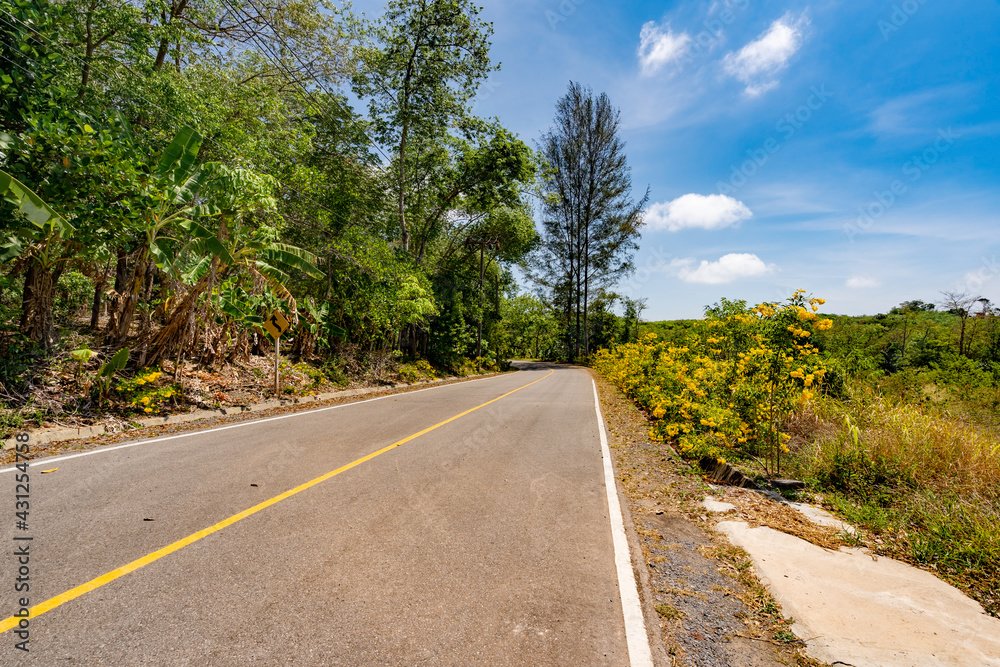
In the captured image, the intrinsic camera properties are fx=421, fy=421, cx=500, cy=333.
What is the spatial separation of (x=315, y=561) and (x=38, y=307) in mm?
8299

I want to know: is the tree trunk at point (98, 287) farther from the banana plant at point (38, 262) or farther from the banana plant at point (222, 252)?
the banana plant at point (222, 252)

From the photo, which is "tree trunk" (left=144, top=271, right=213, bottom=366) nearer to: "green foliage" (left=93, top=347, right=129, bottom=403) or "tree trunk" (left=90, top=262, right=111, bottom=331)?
"green foliage" (left=93, top=347, right=129, bottom=403)

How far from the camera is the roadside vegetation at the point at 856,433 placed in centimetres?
380

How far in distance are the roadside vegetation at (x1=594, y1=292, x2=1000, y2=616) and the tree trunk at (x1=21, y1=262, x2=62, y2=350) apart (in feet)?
36.7

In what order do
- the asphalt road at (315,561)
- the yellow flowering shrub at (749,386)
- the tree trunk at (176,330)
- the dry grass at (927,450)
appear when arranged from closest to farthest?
the asphalt road at (315,561) < the dry grass at (927,450) < the yellow flowering shrub at (749,386) < the tree trunk at (176,330)

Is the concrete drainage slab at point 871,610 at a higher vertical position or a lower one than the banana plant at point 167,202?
lower

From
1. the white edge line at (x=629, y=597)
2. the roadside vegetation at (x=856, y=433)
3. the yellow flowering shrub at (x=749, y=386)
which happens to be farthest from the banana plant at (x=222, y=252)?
the roadside vegetation at (x=856, y=433)

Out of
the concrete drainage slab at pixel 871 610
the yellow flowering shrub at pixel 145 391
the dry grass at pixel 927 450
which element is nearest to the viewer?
the concrete drainage slab at pixel 871 610

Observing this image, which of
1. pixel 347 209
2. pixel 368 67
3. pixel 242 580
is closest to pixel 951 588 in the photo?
pixel 242 580

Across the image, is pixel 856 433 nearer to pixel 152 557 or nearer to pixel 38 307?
pixel 152 557

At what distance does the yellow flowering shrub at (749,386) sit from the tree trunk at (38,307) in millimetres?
11165

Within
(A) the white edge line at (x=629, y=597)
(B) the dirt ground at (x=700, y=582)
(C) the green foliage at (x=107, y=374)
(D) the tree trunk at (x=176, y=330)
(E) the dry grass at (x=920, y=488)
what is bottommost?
(B) the dirt ground at (x=700, y=582)

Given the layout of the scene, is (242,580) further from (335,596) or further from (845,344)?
(845,344)

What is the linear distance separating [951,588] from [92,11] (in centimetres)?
1648
